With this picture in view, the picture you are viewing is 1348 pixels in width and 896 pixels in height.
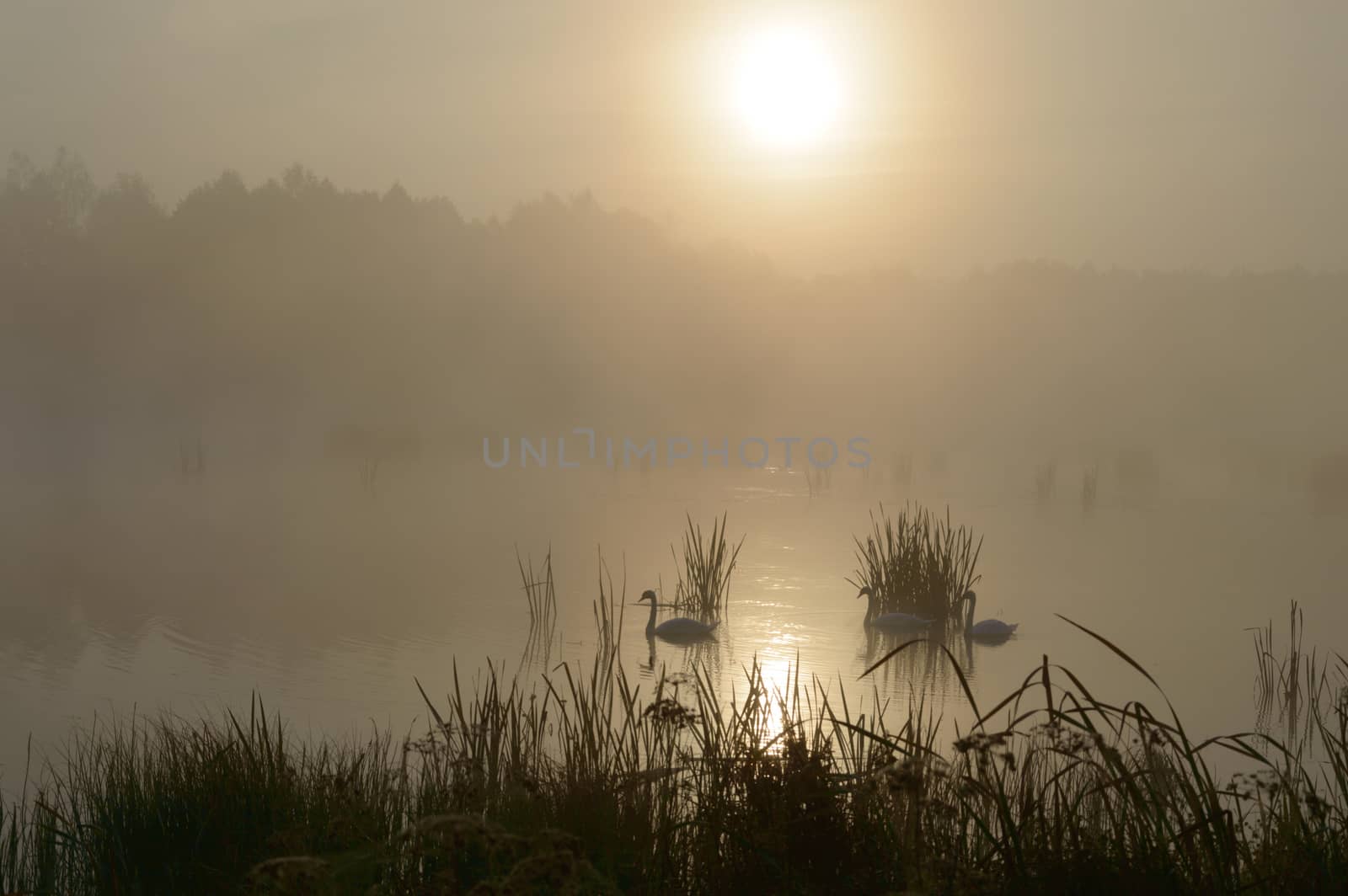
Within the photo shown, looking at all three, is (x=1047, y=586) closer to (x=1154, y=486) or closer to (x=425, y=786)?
(x=425, y=786)

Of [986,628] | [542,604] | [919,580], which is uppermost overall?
[919,580]

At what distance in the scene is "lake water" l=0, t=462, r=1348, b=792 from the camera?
7480 millimetres


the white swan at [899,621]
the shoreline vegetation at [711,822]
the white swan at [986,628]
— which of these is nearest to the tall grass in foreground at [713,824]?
the shoreline vegetation at [711,822]

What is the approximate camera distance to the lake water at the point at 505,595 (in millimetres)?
7480

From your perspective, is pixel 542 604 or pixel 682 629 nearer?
pixel 682 629

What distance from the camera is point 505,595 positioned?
11.0 metres

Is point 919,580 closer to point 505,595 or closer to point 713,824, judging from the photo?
point 505,595

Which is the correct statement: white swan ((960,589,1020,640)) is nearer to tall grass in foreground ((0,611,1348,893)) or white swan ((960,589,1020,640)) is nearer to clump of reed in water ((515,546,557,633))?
clump of reed in water ((515,546,557,633))

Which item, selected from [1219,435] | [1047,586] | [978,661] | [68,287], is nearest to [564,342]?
[68,287]

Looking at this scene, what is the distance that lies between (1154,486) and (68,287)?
1352 inches

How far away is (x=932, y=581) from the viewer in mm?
9523

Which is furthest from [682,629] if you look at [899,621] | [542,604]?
[542,604]

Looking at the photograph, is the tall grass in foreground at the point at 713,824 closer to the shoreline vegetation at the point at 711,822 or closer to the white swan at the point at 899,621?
the shoreline vegetation at the point at 711,822

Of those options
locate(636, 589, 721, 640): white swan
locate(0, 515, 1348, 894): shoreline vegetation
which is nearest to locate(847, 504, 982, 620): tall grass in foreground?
locate(636, 589, 721, 640): white swan
